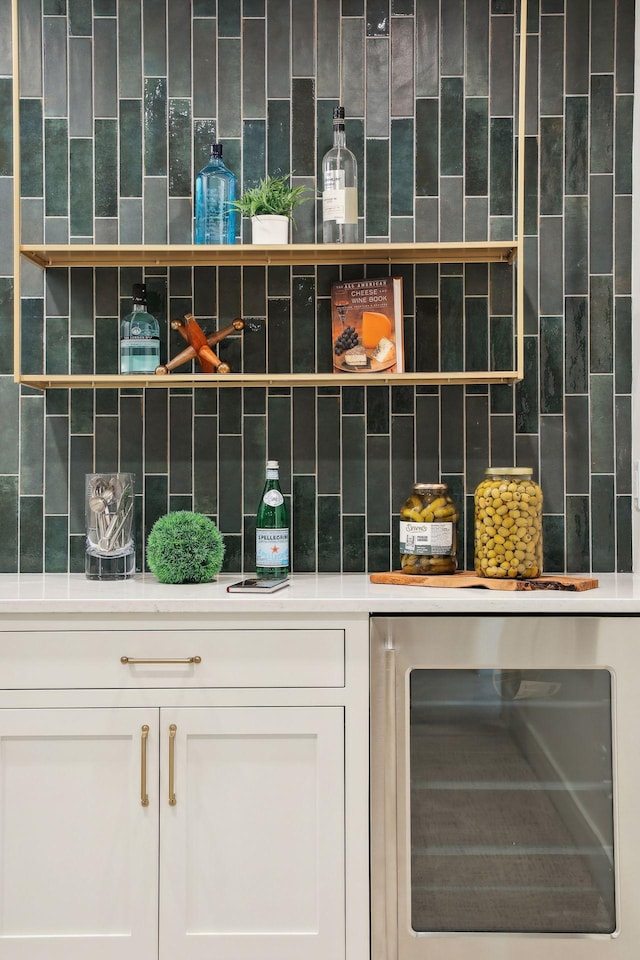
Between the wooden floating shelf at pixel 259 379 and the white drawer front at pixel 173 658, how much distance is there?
2.13 ft

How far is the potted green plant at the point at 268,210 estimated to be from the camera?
2041 mm

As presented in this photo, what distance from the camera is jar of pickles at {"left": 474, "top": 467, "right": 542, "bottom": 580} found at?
1.94 meters

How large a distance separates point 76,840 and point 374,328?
1.40 m

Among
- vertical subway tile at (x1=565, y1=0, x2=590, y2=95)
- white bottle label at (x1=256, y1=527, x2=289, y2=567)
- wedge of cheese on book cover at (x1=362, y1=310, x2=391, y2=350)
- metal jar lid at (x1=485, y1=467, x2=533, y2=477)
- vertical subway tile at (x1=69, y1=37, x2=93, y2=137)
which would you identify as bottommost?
white bottle label at (x1=256, y1=527, x2=289, y2=567)

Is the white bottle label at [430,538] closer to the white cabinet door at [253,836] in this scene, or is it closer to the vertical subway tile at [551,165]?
the white cabinet door at [253,836]

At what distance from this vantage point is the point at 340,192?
2039 millimetres

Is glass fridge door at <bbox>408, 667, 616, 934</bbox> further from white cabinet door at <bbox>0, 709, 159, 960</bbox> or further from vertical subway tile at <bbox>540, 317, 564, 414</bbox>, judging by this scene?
vertical subway tile at <bbox>540, 317, 564, 414</bbox>

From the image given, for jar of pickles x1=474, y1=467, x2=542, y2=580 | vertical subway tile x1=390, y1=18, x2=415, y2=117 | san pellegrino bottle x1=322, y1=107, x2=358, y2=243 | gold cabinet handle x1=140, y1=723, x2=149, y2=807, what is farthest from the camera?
vertical subway tile x1=390, y1=18, x2=415, y2=117

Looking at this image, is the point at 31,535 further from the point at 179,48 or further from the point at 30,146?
the point at 179,48

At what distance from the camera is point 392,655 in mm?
1721

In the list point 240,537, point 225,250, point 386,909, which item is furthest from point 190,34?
point 386,909

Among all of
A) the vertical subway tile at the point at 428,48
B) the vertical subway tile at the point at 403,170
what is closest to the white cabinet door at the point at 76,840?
the vertical subway tile at the point at 403,170

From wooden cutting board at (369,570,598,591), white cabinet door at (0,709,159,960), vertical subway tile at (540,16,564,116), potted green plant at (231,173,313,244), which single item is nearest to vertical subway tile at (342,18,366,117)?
potted green plant at (231,173,313,244)

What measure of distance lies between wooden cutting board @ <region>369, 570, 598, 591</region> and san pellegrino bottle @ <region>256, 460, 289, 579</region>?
0.24 metres
